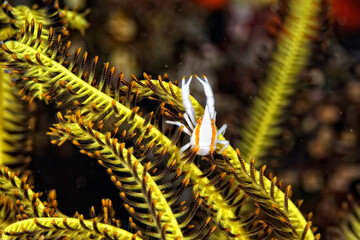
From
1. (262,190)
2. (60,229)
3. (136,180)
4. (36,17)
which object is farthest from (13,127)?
(262,190)

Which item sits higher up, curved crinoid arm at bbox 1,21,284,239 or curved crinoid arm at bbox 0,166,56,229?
curved crinoid arm at bbox 1,21,284,239

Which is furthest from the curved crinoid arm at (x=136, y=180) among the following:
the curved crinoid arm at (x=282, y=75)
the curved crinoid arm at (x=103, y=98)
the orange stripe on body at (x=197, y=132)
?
the curved crinoid arm at (x=282, y=75)

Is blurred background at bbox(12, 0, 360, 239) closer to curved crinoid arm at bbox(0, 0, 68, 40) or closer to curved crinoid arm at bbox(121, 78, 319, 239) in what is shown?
curved crinoid arm at bbox(0, 0, 68, 40)

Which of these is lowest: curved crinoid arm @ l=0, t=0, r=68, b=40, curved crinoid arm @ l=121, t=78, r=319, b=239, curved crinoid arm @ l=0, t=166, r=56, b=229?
curved crinoid arm @ l=0, t=166, r=56, b=229

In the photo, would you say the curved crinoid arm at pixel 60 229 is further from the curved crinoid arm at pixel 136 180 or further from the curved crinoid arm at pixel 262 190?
the curved crinoid arm at pixel 262 190

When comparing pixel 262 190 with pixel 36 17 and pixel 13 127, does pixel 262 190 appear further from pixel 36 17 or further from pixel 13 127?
pixel 36 17

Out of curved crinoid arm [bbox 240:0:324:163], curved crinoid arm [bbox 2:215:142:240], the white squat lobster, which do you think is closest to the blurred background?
curved crinoid arm [bbox 240:0:324:163]

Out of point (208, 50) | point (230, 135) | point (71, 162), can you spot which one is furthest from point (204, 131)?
point (71, 162)
